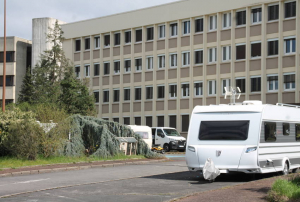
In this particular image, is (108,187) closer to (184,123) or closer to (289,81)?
(289,81)

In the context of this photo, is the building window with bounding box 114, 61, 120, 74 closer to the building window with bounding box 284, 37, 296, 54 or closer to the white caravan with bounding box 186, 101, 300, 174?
the building window with bounding box 284, 37, 296, 54

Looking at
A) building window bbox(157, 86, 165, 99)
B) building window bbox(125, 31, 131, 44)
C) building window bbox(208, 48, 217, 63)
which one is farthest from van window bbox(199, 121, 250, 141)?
building window bbox(125, 31, 131, 44)

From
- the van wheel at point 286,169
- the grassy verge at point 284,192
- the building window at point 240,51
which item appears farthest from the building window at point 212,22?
the grassy verge at point 284,192

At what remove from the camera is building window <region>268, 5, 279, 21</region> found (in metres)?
45.5

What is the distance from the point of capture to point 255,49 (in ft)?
153

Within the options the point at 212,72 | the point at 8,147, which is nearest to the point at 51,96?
the point at 212,72

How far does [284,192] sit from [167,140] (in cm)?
3040

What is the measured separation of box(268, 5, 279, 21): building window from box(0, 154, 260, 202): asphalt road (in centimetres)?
2926

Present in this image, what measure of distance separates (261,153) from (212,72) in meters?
33.3

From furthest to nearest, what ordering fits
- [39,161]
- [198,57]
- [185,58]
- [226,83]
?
[185,58]
[198,57]
[226,83]
[39,161]

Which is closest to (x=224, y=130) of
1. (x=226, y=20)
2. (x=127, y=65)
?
(x=226, y=20)

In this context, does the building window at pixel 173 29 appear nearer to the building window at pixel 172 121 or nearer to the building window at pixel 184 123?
the building window at pixel 172 121

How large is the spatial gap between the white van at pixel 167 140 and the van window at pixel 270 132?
23073 millimetres

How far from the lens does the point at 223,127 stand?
17.1 m
